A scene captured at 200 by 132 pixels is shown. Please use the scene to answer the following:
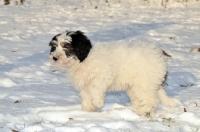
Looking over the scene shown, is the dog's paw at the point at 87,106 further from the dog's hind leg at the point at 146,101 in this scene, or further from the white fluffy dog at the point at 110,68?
the dog's hind leg at the point at 146,101

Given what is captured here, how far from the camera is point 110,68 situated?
488 cm

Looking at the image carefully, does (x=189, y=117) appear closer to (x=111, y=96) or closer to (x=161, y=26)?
(x=111, y=96)

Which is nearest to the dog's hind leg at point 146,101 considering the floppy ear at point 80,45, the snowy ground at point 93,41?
the snowy ground at point 93,41

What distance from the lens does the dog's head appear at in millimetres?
4707

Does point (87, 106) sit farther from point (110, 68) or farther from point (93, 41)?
point (93, 41)

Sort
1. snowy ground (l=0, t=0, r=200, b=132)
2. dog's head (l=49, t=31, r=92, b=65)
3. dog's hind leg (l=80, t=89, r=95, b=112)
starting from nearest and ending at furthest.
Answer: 1. snowy ground (l=0, t=0, r=200, b=132)
2. dog's head (l=49, t=31, r=92, b=65)
3. dog's hind leg (l=80, t=89, r=95, b=112)

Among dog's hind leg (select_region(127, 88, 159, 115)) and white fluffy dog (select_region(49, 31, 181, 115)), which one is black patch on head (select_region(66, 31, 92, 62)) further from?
dog's hind leg (select_region(127, 88, 159, 115))

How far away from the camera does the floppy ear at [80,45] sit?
479cm

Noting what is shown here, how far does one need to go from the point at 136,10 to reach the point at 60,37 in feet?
30.8

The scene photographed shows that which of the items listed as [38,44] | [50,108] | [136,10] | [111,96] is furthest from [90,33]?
[50,108]

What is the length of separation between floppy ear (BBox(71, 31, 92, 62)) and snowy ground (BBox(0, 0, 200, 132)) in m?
0.71

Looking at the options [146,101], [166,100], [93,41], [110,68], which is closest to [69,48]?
[110,68]

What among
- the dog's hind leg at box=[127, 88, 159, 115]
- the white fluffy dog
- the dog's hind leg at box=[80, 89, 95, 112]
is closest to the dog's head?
the white fluffy dog

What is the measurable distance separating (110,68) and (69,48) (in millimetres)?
550
